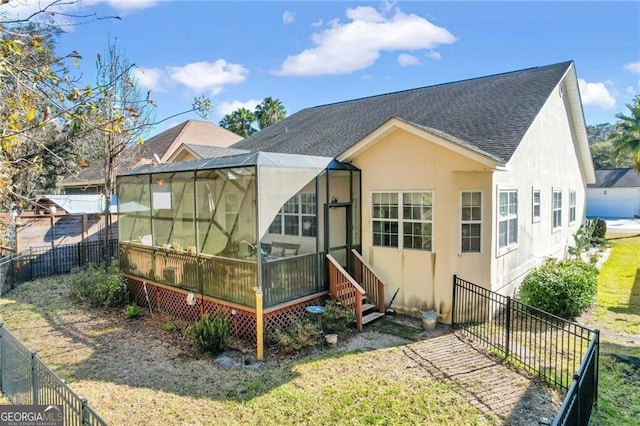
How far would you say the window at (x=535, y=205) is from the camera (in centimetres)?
1180

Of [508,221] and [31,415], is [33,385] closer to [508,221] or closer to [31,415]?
[31,415]

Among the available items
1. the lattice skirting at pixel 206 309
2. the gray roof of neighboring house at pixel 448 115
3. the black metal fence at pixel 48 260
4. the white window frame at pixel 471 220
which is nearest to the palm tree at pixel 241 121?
the gray roof of neighboring house at pixel 448 115

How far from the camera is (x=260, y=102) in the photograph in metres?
41.6

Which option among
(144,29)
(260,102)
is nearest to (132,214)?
(144,29)

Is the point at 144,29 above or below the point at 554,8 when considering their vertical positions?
below

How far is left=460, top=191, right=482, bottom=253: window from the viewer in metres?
9.30

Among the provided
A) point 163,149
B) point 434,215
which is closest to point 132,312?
point 434,215

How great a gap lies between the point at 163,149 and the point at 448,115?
840 inches

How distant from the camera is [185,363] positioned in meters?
7.49

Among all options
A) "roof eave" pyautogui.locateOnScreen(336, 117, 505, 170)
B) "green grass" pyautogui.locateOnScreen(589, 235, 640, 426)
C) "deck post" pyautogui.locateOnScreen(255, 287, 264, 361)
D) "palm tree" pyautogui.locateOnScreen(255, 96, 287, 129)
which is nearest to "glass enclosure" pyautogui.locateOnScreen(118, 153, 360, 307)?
"deck post" pyautogui.locateOnScreen(255, 287, 264, 361)

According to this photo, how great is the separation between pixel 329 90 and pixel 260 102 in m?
15.8

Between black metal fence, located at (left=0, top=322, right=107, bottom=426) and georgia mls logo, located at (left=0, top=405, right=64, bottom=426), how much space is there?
8cm

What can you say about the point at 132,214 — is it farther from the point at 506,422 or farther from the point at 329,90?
the point at 329,90

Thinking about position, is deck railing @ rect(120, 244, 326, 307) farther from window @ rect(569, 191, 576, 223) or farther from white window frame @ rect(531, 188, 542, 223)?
window @ rect(569, 191, 576, 223)
